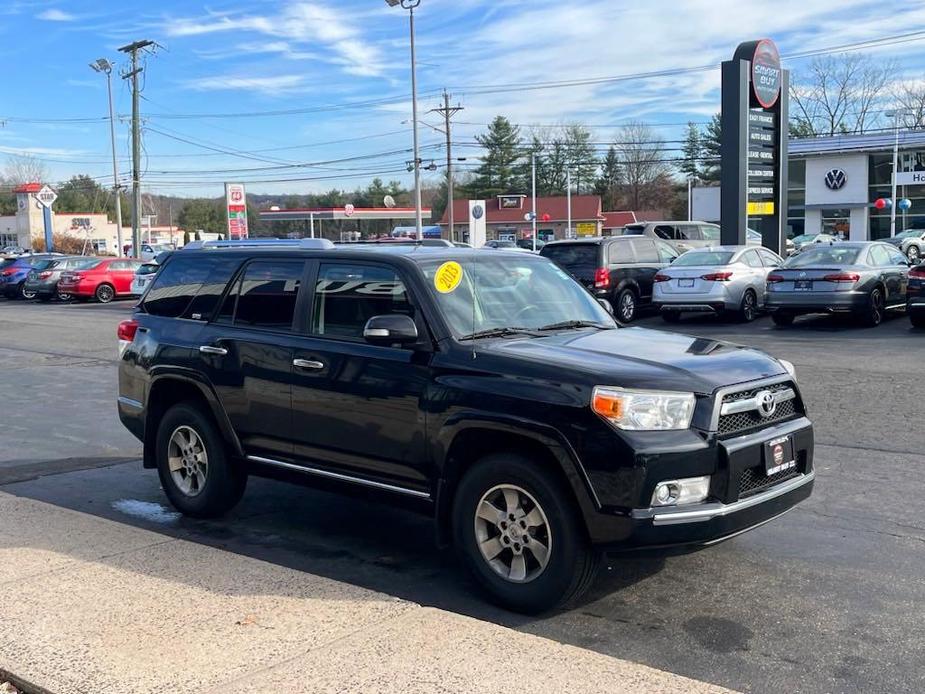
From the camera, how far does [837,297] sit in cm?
1666

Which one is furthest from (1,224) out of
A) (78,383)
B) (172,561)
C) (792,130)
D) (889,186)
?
(172,561)

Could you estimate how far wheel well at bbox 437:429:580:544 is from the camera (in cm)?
453

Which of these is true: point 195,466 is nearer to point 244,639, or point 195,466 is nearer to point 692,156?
point 244,639

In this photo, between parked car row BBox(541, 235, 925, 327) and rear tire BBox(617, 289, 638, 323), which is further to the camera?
rear tire BBox(617, 289, 638, 323)

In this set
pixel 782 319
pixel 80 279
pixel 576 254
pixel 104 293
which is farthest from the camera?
pixel 104 293

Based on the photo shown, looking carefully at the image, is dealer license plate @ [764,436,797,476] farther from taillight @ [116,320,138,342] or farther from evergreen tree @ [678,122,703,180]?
evergreen tree @ [678,122,703,180]

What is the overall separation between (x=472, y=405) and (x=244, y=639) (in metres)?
1.53

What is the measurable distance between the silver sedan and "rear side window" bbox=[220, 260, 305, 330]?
13842mm

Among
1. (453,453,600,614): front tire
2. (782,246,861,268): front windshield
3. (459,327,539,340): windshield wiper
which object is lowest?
(453,453,600,614): front tire

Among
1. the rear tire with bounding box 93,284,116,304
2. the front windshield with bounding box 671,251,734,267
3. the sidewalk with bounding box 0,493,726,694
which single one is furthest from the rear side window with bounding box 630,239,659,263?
the rear tire with bounding box 93,284,116,304

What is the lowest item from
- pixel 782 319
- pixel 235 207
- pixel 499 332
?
pixel 782 319

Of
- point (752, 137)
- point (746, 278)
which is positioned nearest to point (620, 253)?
point (746, 278)

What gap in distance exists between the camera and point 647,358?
4.80 meters

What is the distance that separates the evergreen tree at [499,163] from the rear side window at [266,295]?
102m
